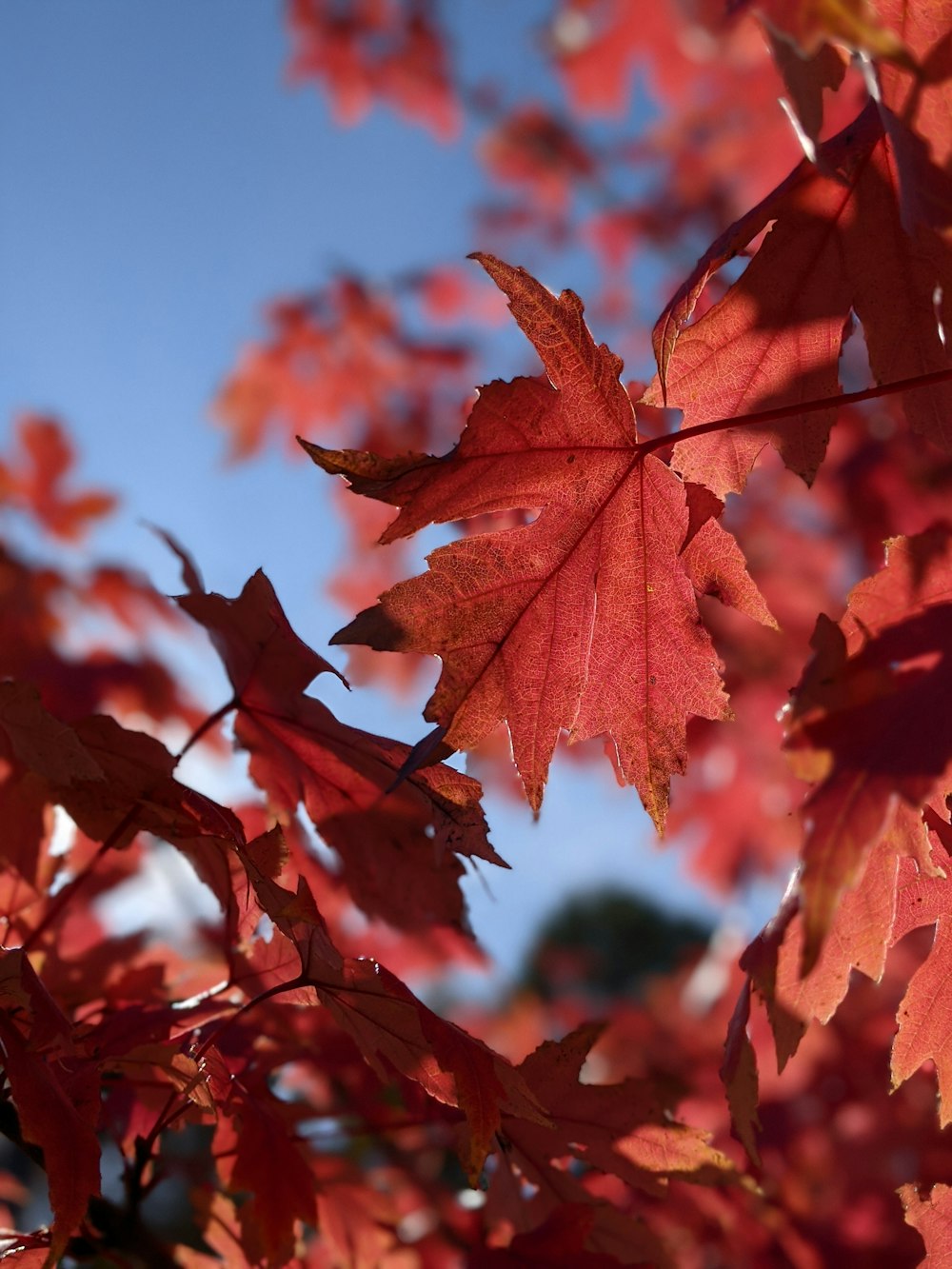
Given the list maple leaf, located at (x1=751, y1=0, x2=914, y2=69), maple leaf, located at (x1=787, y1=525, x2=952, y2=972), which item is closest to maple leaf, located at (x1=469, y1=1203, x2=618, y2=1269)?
maple leaf, located at (x1=787, y1=525, x2=952, y2=972)

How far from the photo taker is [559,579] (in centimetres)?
80

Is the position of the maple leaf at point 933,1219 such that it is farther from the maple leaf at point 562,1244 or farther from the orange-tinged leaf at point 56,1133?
the orange-tinged leaf at point 56,1133

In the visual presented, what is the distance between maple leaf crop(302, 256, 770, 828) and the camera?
75 centimetres

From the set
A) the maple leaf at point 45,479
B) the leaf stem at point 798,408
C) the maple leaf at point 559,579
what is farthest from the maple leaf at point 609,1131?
the maple leaf at point 45,479

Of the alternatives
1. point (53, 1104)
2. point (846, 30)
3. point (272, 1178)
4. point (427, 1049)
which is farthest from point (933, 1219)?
point (846, 30)

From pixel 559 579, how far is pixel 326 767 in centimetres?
24

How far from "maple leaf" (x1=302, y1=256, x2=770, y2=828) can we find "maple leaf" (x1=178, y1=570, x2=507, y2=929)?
0.30 ft

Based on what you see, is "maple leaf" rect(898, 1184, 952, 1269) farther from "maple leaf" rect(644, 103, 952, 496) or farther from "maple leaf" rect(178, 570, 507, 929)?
"maple leaf" rect(644, 103, 952, 496)

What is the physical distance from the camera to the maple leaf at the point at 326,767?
0.82 m

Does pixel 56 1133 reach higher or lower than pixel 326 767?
lower

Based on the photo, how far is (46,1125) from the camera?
634mm

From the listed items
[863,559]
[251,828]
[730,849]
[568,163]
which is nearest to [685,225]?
[568,163]

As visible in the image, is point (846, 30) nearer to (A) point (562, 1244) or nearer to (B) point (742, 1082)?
(B) point (742, 1082)

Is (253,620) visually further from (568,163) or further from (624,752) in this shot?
(568,163)
